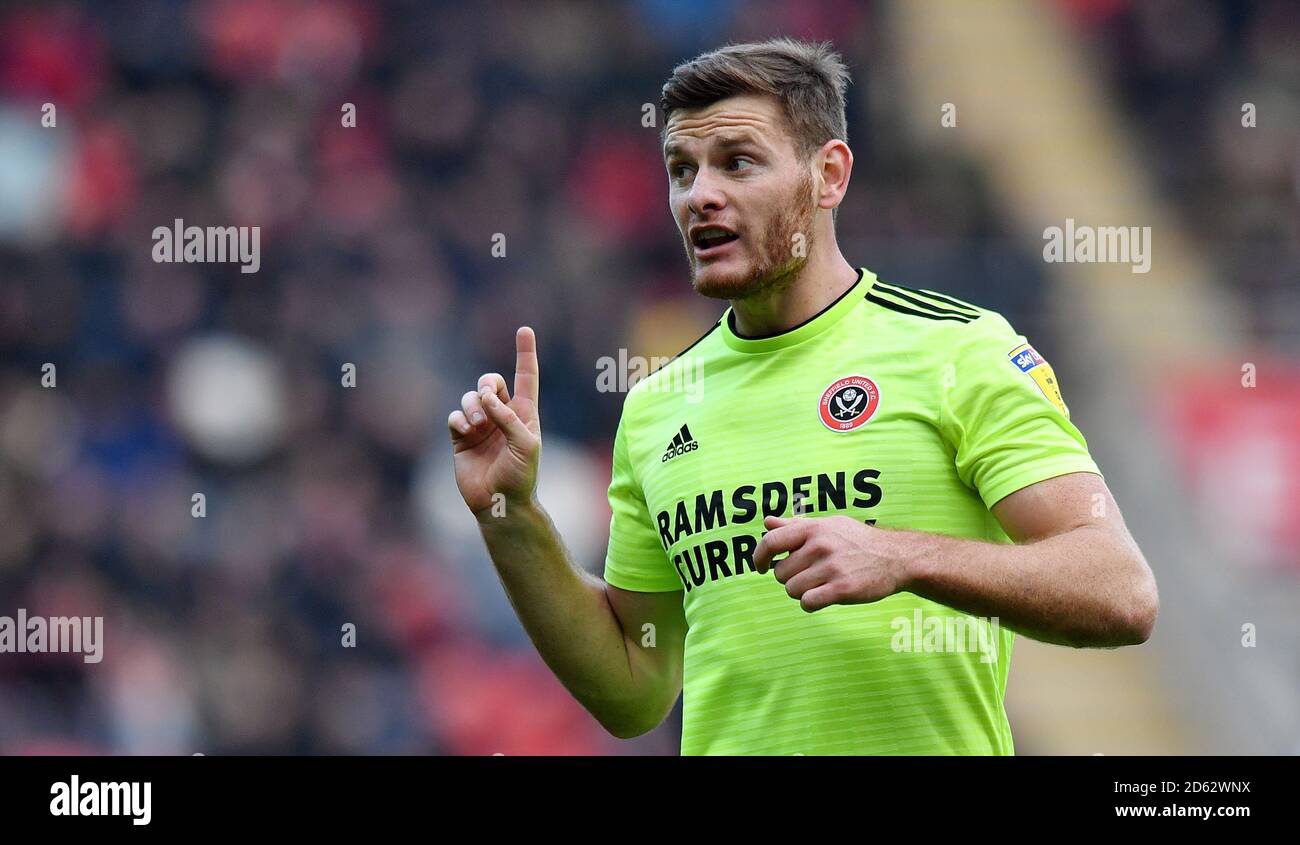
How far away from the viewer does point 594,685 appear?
3492 mm

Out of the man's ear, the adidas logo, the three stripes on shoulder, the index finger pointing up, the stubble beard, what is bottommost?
the adidas logo

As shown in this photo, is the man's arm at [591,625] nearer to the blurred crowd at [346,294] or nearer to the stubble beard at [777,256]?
the stubble beard at [777,256]

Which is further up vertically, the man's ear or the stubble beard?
the man's ear

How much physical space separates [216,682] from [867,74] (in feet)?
16.8

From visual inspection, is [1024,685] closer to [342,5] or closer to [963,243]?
[963,243]

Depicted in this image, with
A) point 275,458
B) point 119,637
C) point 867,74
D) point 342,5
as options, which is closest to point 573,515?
point 275,458

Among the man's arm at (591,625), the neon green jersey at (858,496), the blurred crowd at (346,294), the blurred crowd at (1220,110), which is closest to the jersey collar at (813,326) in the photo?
the neon green jersey at (858,496)

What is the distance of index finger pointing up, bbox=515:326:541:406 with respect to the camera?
3.44 metres

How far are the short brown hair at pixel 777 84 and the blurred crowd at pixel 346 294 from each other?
14.2 ft

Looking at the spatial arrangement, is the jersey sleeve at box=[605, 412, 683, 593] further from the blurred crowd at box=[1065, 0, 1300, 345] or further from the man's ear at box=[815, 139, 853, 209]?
the blurred crowd at box=[1065, 0, 1300, 345]

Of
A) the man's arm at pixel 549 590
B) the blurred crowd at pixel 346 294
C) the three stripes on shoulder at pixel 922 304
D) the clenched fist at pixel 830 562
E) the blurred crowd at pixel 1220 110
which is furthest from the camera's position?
the blurred crowd at pixel 1220 110

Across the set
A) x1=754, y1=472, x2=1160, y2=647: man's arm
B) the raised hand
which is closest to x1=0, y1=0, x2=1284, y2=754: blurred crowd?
the raised hand

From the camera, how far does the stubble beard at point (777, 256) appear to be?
10.9ft

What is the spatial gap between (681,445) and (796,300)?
39 centimetres
